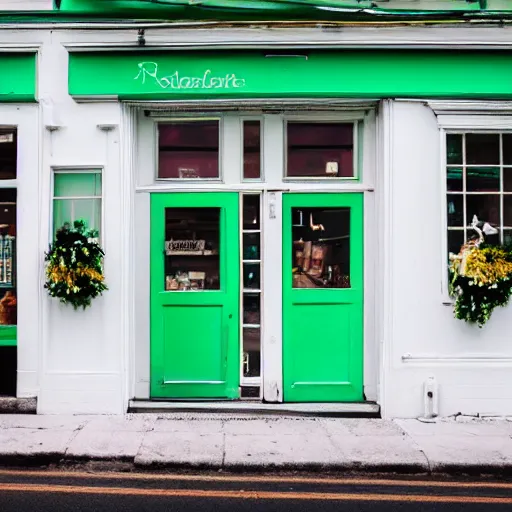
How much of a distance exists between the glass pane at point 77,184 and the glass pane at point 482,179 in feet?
13.9

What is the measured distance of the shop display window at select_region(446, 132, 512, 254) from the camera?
7539mm

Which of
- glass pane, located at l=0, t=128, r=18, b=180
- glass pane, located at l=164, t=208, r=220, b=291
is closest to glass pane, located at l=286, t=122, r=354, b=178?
glass pane, located at l=164, t=208, r=220, b=291

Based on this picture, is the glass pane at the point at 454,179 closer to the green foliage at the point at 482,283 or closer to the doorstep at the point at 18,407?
the green foliage at the point at 482,283

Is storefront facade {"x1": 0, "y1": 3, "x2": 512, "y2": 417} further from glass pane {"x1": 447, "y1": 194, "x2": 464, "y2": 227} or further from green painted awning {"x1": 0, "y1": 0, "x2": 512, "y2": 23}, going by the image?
green painted awning {"x1": 0, "y1": 0, "x2": 512, "y2": 23}

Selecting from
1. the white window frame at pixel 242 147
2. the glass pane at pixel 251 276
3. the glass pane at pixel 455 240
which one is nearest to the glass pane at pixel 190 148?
the white window frame at pixel 242 147

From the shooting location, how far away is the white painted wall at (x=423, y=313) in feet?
24.0

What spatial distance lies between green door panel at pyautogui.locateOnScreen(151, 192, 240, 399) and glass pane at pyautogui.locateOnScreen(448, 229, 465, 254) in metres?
2.44

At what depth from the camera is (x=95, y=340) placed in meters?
7.38

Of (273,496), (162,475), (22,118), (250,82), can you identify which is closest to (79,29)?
(22,118)

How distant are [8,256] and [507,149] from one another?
593cm

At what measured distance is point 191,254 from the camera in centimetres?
780

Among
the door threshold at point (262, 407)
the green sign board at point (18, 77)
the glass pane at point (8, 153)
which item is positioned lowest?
the door threshold at point (262, 407)

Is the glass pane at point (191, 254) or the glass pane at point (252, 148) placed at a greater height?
the glass pane at point (252, 148)

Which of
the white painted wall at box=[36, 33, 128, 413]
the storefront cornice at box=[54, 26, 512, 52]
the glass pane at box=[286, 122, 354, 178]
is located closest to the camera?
the storefront cornice at box=[54, 26, 512, 52]
